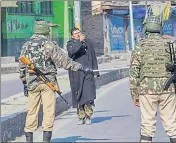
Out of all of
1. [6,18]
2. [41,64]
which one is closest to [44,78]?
[41,64]

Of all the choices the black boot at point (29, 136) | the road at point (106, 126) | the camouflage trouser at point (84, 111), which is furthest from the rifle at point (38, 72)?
the camouflage trouser at point (84, 111)

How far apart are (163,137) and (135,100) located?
185 centimetres

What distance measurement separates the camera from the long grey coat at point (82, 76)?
33.9 ft

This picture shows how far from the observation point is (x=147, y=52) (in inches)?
277

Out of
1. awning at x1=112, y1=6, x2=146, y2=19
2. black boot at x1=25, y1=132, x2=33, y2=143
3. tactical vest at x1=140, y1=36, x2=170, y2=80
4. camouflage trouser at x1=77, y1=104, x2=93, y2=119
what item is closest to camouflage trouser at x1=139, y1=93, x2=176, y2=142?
tactical vest at x1=140, y1=36, x2=170, y2=80

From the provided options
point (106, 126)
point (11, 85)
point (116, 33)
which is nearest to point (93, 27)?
point (116, 33)

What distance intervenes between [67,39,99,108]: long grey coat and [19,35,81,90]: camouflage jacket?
90.0 inches

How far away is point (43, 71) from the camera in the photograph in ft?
25.6

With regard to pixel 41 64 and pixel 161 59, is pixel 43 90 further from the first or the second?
pixel 161 59

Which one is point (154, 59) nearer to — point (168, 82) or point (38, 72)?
point (168, 82)

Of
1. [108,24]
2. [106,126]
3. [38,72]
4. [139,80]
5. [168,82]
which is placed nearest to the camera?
[168,82]

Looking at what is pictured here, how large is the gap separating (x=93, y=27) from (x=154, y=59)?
113ft

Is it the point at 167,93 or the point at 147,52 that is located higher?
the point at 147,52

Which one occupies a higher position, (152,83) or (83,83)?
(152,83)
